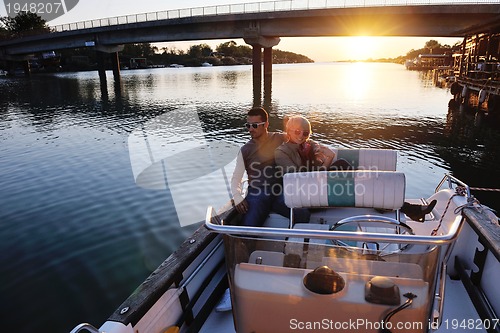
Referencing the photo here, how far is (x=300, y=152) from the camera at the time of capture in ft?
16.8

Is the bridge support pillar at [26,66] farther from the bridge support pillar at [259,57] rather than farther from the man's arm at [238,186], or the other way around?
the man's arm at [238,186]

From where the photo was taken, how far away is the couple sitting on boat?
15.9 ft

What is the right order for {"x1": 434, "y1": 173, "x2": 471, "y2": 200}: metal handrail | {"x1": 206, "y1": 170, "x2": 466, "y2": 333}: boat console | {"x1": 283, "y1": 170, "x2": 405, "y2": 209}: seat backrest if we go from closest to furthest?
1. {"x1": 206, "y1": 170, "x2": 466, "y2": 333}: boat console
2. {"x1": 283, "y1": 170, "x2": 405, "y2": 209}: seat backrest
3. {"x1": 434, "y1": 173, "x2": 471, "y2": 200}: metal handrail

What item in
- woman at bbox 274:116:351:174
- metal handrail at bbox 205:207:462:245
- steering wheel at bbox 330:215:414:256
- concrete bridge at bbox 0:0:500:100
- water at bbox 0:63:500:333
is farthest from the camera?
concrete bridge at bbox 0:0:500:100

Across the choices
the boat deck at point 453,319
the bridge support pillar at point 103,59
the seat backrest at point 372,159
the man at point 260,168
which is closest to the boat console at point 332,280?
the boat deck at point 453,319

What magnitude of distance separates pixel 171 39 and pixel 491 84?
108 feet

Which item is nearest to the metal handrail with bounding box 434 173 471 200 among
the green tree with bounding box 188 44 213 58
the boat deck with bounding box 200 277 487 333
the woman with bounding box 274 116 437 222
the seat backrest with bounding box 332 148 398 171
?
the woman with bounding box 274 116 437 222

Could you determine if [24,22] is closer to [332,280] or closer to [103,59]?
[103,59]

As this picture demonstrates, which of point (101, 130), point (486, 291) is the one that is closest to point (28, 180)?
point (101, 130)

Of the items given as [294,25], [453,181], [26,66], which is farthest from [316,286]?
[26,66]

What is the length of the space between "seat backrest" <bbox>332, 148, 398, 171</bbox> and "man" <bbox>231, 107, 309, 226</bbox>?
4.14ft

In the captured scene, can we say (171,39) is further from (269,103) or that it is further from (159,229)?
(159,229)

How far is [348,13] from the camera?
29.9 m

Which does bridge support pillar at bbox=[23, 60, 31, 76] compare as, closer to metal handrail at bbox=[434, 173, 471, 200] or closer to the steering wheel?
metal handrail at bbox=[434, 173, 471, 200]
